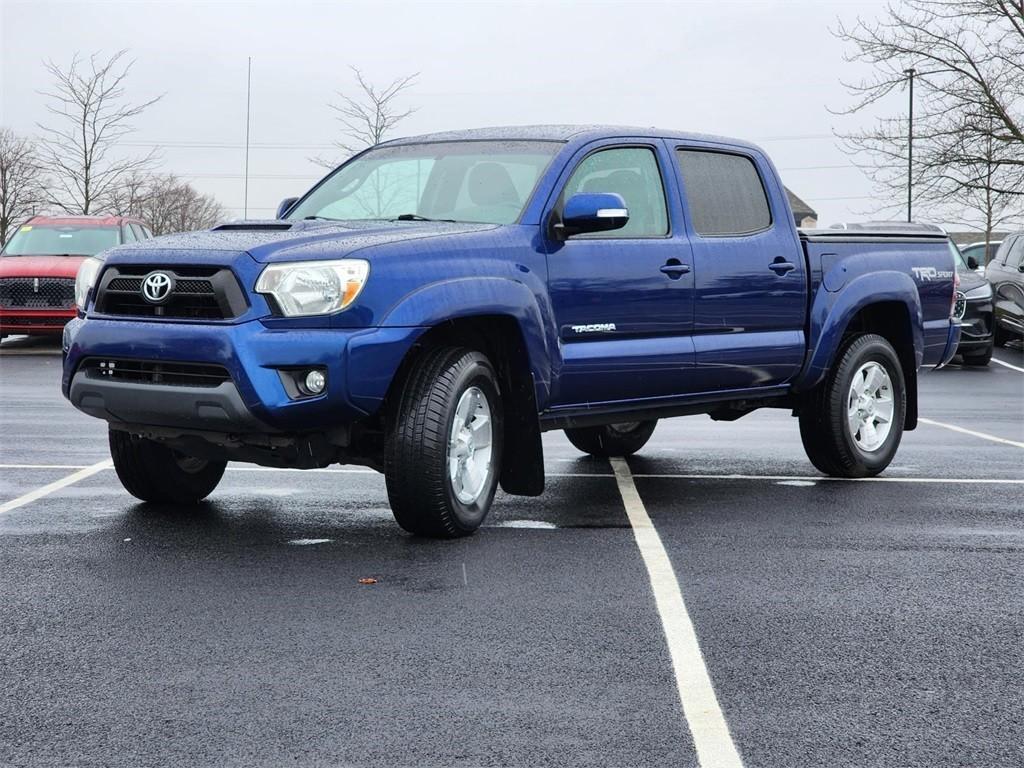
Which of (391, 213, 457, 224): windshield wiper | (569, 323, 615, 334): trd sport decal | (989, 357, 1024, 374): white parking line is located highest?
(391, 213, 457, 224): windshield wiper

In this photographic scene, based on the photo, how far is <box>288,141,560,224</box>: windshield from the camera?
7.34 metres

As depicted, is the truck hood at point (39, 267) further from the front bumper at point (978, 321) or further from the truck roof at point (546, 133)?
the truck roof at point (546, 133)

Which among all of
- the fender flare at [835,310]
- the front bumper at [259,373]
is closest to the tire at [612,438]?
the fender flare at [835,310]

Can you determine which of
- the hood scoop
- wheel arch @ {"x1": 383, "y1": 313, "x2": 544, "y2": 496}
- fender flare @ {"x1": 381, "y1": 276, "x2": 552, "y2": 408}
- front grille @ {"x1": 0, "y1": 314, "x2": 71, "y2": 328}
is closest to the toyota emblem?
the hood scoop

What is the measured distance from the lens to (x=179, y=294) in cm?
639

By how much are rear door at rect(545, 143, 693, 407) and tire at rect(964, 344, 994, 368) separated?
1459 centimetres

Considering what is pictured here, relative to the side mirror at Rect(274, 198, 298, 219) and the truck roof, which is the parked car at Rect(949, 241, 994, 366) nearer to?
the truck roof

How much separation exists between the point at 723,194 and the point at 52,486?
4.20 m

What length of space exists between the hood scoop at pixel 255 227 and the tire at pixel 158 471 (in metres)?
1.16

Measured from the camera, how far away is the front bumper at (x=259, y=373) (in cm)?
615

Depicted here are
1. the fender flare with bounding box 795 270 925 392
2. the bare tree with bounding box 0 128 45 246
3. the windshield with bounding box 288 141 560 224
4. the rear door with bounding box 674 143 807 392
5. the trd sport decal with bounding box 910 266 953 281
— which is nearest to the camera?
the windshield with bounding box 288 141 560 224

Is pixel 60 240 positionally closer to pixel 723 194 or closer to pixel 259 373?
pixel 723 194

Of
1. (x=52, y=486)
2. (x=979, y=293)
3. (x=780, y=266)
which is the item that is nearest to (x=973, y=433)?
(x=780, y=266)

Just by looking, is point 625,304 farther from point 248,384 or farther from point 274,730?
point 274,730
